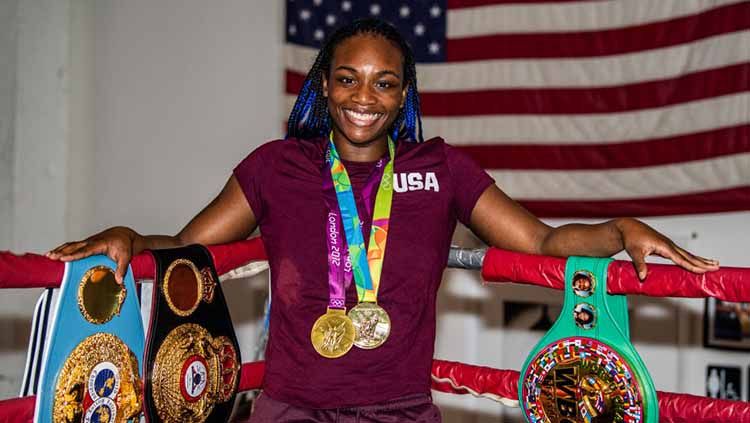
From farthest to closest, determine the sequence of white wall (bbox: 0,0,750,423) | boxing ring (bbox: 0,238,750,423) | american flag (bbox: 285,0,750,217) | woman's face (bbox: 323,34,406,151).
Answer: white wall (bbox: 0,0,750,423) < american flag (bbox: 285,0,750,217) < woman's face (bbox: 323,34,406,151) < boxing ring (bbox: 0,238,750,423)

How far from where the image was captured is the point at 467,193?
1672 mm

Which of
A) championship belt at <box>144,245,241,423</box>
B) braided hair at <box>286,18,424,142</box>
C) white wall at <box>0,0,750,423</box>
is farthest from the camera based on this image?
white wall at <box>0,0,750,423</box>

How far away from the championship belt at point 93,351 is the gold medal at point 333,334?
35cm

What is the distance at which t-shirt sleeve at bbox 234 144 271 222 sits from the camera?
1.69m

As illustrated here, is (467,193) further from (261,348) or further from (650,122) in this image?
(650,122)

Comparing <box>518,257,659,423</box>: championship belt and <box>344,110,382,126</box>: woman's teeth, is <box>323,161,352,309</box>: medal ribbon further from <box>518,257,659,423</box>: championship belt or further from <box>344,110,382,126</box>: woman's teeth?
<box>518,257,659,423</box>: championship belt

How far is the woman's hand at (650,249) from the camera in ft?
4.60

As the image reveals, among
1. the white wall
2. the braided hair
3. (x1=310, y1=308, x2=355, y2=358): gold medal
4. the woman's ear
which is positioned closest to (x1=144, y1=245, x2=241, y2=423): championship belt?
(x1=310, y1=308, x2=355, y2=358): gold medal

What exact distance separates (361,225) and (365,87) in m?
0.28

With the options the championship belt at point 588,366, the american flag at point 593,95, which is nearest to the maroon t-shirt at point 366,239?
the championship belt at point 588,366

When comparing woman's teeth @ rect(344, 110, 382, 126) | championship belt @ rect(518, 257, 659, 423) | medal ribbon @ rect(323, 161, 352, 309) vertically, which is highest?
woman's teeth @ rect(344, 110, 382, 126)

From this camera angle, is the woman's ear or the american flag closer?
the woman's ear

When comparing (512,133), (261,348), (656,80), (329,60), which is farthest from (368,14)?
(329,60)

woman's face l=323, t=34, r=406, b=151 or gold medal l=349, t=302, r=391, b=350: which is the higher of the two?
woman's face l=323, t=34, r=406, b=151
